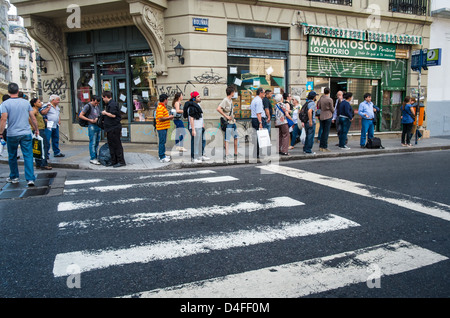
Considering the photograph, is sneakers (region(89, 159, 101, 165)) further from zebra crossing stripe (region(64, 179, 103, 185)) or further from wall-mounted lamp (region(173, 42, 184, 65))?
wall-mounted lamp (region(173, 42, 184, 65))

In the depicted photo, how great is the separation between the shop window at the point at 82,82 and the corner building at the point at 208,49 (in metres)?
0.04

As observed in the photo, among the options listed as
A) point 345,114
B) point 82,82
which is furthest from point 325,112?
point 82,82

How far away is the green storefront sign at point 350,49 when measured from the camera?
14423 mm

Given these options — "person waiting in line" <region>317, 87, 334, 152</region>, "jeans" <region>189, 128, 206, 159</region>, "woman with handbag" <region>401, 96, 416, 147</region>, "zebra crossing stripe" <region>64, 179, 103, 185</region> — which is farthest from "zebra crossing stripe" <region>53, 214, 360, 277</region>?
"woman with handbag" <region>401, 96, 416, 147</region>

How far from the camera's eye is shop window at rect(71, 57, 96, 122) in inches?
571

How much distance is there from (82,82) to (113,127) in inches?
268

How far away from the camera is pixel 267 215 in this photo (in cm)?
522

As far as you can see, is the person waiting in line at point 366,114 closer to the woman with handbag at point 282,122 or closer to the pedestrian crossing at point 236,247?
the woman with handbag at point 282,122

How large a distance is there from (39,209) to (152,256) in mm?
2799

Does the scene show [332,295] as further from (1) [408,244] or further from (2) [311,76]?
(2) [311,76]

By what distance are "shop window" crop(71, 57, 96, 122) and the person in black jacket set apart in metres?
6.06

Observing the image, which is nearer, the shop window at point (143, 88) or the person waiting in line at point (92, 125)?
the person waiting in line at point (92, 125)

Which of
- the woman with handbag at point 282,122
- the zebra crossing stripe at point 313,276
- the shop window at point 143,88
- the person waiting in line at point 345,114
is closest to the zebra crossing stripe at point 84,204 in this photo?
the zebra crossing stripe at point 313,276
